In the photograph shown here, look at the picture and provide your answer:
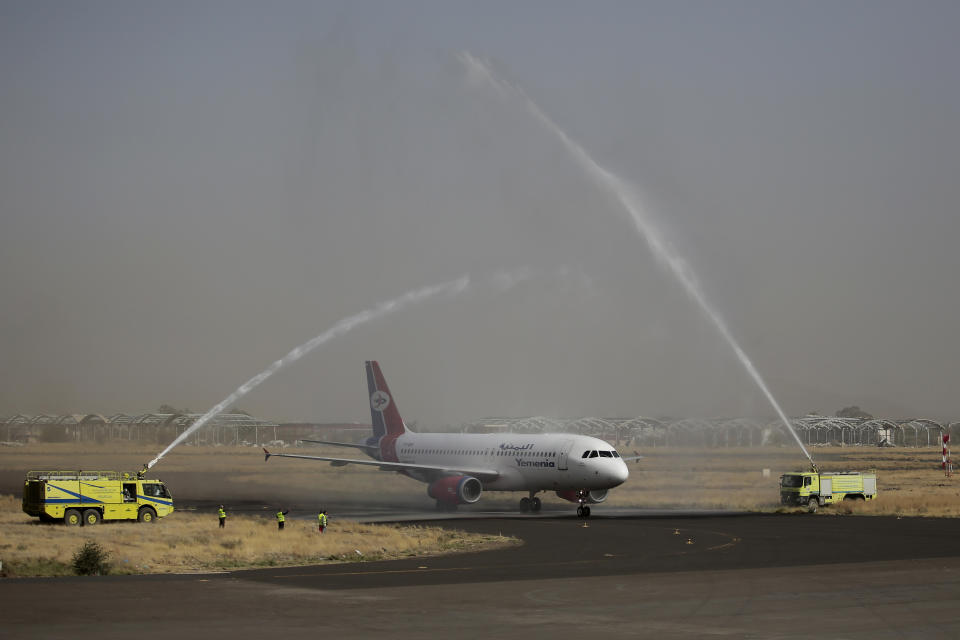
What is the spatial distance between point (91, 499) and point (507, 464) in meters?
25.8

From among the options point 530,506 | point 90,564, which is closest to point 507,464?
point 530,506

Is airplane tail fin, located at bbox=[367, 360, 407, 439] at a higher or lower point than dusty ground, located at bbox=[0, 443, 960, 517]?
higher

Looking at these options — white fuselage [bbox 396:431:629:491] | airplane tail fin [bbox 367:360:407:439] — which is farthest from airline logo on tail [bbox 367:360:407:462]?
white fuselage [bbox 396:431:629:491]

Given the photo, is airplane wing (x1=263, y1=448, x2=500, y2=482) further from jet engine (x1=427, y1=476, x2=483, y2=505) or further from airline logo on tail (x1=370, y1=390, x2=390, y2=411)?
airline logo on tail (x1=370, y1=390, x2=390, y2=411)

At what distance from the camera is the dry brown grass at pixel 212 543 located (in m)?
35.6

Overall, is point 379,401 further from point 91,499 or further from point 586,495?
point 91,499

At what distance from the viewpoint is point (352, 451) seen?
123188mm

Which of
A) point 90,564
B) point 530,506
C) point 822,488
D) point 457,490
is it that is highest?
point 822,488

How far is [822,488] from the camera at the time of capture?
6700 cm

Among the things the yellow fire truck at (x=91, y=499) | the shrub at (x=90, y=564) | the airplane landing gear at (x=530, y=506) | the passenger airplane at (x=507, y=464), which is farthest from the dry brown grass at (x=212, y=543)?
the airplane landing gear at (x=530, y=506)

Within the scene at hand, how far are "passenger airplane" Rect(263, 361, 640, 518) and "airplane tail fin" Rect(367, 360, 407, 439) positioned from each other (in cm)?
167

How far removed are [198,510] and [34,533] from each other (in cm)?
1924

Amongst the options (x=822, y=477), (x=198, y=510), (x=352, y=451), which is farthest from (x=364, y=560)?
(x=352, y=451)

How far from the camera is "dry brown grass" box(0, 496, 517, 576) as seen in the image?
3559 centimetres
